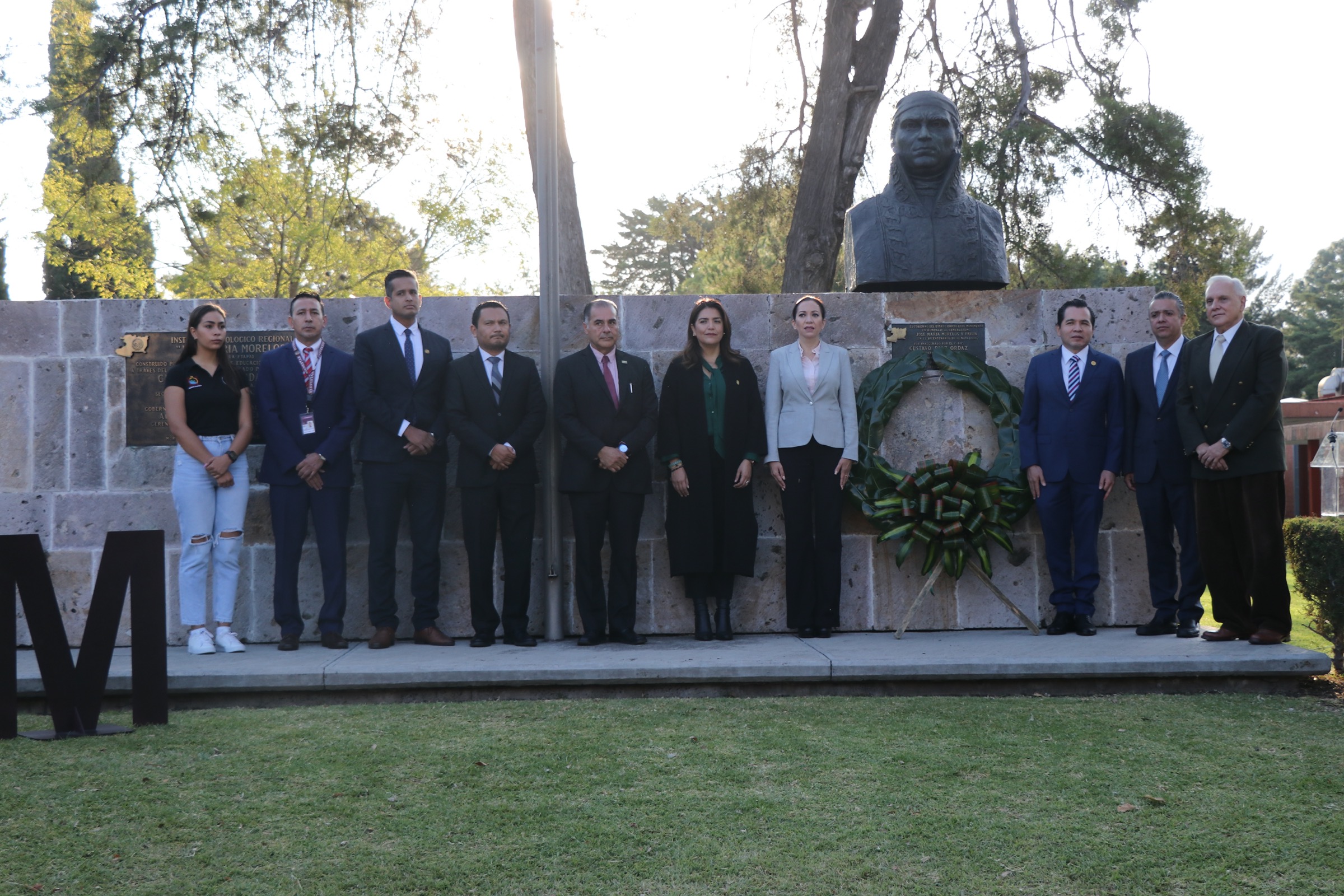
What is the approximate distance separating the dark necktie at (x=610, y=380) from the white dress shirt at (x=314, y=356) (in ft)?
5.12

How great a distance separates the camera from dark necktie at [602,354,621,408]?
6027 mm

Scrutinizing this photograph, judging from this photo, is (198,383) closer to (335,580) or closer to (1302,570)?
(335,580)

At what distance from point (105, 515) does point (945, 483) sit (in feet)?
15.7

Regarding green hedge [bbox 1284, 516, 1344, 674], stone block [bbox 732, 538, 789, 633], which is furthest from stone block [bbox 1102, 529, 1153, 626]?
stone block [bbox 732, 538, 789, 633]

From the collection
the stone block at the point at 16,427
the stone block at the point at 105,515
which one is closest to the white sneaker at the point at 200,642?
the stone block at the point at 105,515

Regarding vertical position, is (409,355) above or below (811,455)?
above

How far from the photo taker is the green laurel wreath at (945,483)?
609cm

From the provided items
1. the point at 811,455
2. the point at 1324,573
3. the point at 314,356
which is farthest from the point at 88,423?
the point at 1324,573

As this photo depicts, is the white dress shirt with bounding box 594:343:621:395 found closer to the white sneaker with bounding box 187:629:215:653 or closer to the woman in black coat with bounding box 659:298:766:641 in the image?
the woman in black coat with bounding box 659:298:766:641

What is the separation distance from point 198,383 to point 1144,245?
9.50m

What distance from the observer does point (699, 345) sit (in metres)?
6.16

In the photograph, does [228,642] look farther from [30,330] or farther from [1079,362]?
[1079,362]

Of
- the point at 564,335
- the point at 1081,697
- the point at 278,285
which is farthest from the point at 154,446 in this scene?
the point at 278,285

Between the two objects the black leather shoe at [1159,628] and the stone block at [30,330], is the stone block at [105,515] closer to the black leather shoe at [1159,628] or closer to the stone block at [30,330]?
the stone block at [30,330]
